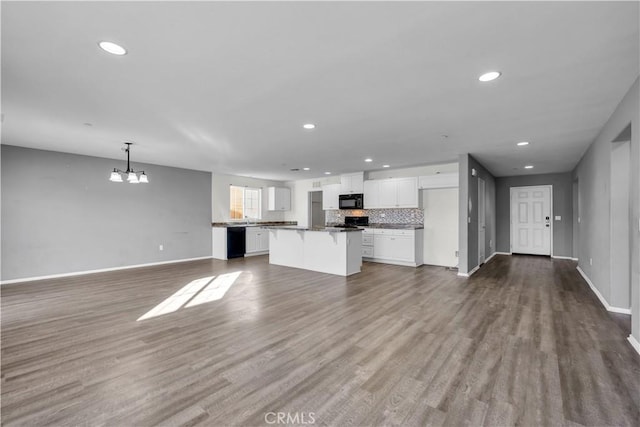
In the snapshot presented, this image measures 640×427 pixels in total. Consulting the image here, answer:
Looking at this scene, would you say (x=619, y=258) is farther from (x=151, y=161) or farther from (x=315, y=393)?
(x=151, y=161)

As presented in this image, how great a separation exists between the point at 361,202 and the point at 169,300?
16.9 ft

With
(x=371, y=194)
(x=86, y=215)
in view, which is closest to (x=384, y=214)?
(x=371, y=194)

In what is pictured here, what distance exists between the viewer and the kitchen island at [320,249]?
18.5 feet

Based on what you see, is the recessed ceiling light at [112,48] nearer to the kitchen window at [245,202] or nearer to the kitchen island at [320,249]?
the kitchen island at [320,249]

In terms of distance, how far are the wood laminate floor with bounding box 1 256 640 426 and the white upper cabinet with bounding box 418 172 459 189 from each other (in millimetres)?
2691

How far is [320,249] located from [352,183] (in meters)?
2.69

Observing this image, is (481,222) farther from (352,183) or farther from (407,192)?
(352,183)

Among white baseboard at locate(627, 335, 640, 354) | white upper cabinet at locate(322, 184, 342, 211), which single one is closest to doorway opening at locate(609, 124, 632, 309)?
white baseboard at locate(627, 335, 640, 354)

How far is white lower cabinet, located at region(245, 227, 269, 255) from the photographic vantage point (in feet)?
27.3

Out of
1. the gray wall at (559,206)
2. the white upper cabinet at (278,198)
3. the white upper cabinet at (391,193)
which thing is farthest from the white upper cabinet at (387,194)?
the gray wall at (559,206)

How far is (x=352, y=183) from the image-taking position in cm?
798

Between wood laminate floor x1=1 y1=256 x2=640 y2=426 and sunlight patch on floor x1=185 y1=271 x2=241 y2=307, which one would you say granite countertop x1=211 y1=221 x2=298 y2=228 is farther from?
wood laminate floor x1=1 y1=256 x2=640 y2=426

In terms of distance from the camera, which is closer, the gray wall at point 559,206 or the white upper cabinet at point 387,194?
the white upper cabinet at point 387,194

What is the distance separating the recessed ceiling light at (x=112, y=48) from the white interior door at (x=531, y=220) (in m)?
9.77
